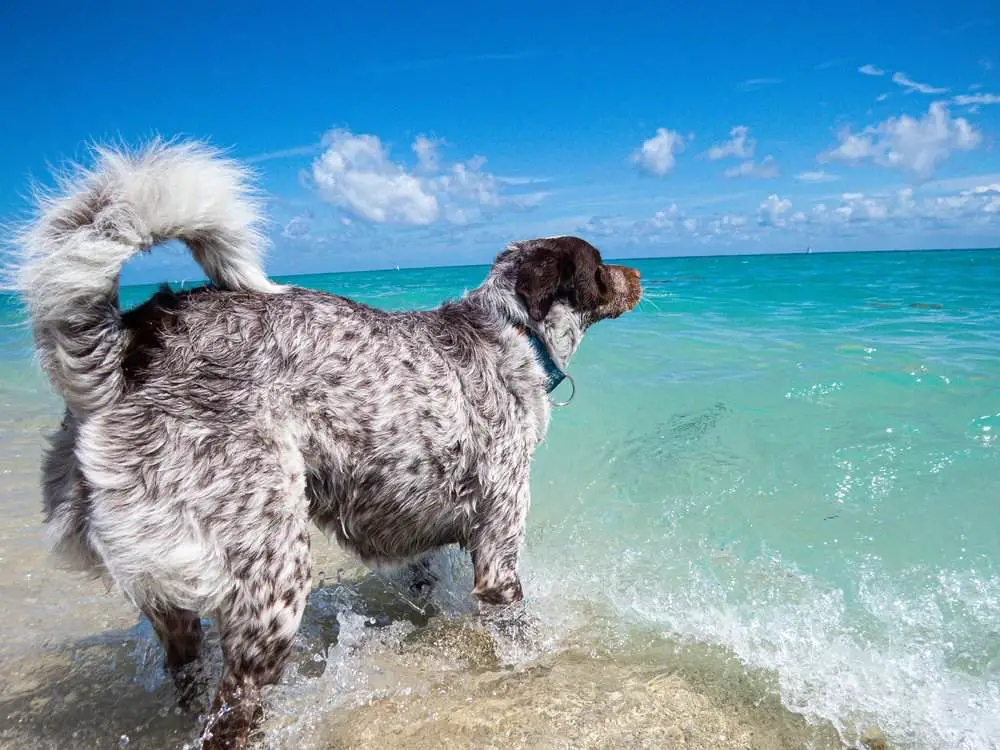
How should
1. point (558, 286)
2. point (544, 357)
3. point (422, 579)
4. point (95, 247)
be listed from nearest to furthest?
point (95, 247), point (544, 357), point (558, 286), point (422, 579)

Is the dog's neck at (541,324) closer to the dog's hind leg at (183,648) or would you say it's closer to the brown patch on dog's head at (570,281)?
the brown patch on dog's head at (570,281)

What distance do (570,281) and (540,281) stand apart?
23 centimetres

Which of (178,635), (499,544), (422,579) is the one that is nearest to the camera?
(178,635)

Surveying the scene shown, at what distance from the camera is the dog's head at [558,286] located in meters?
4.16

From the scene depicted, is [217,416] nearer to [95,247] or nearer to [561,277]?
[95,247]

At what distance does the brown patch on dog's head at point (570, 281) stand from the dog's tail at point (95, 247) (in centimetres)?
190

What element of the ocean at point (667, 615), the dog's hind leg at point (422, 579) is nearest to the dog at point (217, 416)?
the ocean at point (667, 615)

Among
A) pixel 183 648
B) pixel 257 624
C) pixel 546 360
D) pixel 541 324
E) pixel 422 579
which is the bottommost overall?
pixel 422 579

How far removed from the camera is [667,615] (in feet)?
13.8

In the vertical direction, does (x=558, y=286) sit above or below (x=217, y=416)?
above

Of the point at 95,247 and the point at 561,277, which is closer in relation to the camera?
the point at 95,247

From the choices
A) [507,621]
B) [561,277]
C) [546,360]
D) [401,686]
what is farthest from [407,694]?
[561,277]

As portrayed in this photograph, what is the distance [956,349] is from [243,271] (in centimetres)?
1103

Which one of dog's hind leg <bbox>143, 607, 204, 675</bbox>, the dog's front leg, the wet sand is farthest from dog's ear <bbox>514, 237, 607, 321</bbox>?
dog's hind leg <bbox>143, 607, 204, 675</bbox>
